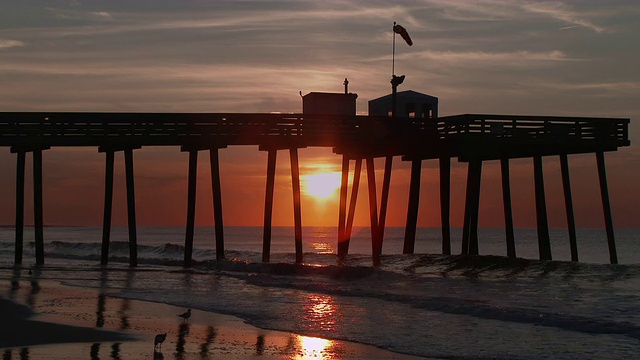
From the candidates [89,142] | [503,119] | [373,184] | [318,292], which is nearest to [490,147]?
[503,119]

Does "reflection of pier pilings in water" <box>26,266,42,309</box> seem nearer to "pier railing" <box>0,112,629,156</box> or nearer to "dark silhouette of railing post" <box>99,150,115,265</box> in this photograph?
"dark silhouette of railing post" <box>99,150,115,265</box>

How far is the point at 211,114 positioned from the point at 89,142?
15.0 ft

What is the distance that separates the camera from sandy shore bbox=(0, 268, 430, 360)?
1736 cm

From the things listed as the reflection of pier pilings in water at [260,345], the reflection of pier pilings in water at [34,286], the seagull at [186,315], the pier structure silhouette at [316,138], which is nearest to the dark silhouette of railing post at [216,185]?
the pier structure silhouette at [316,138]

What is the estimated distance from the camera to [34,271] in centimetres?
3847

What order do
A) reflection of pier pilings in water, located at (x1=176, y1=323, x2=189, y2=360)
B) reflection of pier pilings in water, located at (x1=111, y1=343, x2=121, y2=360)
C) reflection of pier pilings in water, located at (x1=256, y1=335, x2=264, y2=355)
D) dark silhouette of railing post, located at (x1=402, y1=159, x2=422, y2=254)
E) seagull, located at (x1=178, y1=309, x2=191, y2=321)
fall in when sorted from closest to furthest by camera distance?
reflection of pier pilings in water, located at (x1=111, y1=343, x2=121, y2=360), reflection of pier pilings in water, located at (x1=176, y1=323, x2=189, y2=360), reflection of pier pilings in water, located at (x1=256, y1=335, x2=264, y2=355), seagull, located at (x1=178, y1=309, x2=191, y2=321), dark silhouette of railing post, located at (x1=402, y1=159, x2=422, y2=254)

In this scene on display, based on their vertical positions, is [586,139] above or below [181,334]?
above

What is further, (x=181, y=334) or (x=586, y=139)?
(x=586, y=139)

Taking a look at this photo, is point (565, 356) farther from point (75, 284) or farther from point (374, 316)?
point (75, 284)

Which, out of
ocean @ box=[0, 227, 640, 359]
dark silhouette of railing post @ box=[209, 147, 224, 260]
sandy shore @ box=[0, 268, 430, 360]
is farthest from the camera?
dark silhouette of railing post @ box=[209, 147, 224, 260]

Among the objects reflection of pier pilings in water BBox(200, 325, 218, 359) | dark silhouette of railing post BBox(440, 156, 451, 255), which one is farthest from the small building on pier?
reflection of pier pilings in water BBox(200, 325, 218, 359)

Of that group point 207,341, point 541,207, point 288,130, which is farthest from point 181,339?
point 541,207

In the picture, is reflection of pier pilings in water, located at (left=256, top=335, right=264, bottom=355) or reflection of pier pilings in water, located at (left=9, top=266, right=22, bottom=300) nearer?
reflection of pier pilings in water, located at (left=256, top=335, right=264, bottom=355)

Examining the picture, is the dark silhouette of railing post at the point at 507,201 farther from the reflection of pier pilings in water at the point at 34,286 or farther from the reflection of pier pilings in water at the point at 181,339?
the reflection of pier pilings in water at the point at 181,339
